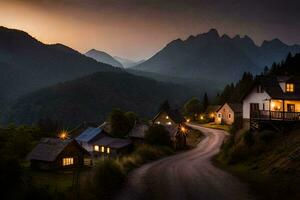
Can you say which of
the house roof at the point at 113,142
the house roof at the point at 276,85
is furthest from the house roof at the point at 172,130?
the house roof at the point at 276,85

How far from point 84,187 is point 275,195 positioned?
14.8 m

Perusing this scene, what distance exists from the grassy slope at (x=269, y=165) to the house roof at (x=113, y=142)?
35286mm

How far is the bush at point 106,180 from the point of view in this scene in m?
32.7

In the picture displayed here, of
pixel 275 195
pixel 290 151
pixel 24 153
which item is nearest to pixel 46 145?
pixel 24 153

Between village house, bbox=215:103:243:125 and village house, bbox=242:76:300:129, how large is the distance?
50.8m

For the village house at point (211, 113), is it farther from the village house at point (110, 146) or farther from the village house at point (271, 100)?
the village house at point (271, 100)

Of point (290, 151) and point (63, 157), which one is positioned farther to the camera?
point (63, 157)

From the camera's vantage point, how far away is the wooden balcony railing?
1934 inches

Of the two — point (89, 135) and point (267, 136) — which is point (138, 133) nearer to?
point (89, 135)

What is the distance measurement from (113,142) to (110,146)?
255 centimetres

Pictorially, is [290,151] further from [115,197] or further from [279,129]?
[115,197]

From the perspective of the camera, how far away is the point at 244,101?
194 feet

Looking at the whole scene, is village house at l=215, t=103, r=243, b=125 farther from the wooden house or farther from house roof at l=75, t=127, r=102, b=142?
house roof at l=75, t=127, r=102, b=142

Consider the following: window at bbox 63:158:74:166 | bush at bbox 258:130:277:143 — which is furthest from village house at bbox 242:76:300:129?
window at bbox 63:158:74:166
